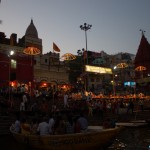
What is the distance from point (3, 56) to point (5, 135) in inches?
759

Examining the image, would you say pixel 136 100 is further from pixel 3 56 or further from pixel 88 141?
pixel 88 141

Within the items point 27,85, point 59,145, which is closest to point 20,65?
point 27,85

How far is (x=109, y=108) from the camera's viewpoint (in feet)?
103

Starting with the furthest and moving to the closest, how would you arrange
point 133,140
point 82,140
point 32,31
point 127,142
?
point 32,31 → point 133,140 → point 127,142 → point 82,140

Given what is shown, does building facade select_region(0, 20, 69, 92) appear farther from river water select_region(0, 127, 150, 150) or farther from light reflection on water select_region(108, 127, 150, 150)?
light reflection on water select_region(108, 127, 150, 150)

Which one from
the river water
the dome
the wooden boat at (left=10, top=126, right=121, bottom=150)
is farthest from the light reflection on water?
the dome

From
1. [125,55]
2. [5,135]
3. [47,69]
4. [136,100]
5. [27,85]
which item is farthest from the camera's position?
[125,55]

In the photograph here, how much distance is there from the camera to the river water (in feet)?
50.8

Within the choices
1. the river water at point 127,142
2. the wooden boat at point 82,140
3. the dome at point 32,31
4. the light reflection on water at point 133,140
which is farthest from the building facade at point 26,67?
the wooden boat at point 82,140

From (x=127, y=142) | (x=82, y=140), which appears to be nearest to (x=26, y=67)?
(x=127, y=142)

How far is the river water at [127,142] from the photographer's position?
1548cm

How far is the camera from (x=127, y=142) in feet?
56.3

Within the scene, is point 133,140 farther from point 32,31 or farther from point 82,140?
point 32,31

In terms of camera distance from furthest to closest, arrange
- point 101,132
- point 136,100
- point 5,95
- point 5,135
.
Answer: point 136,100, point 5,95, point 5,135, point 101,132
